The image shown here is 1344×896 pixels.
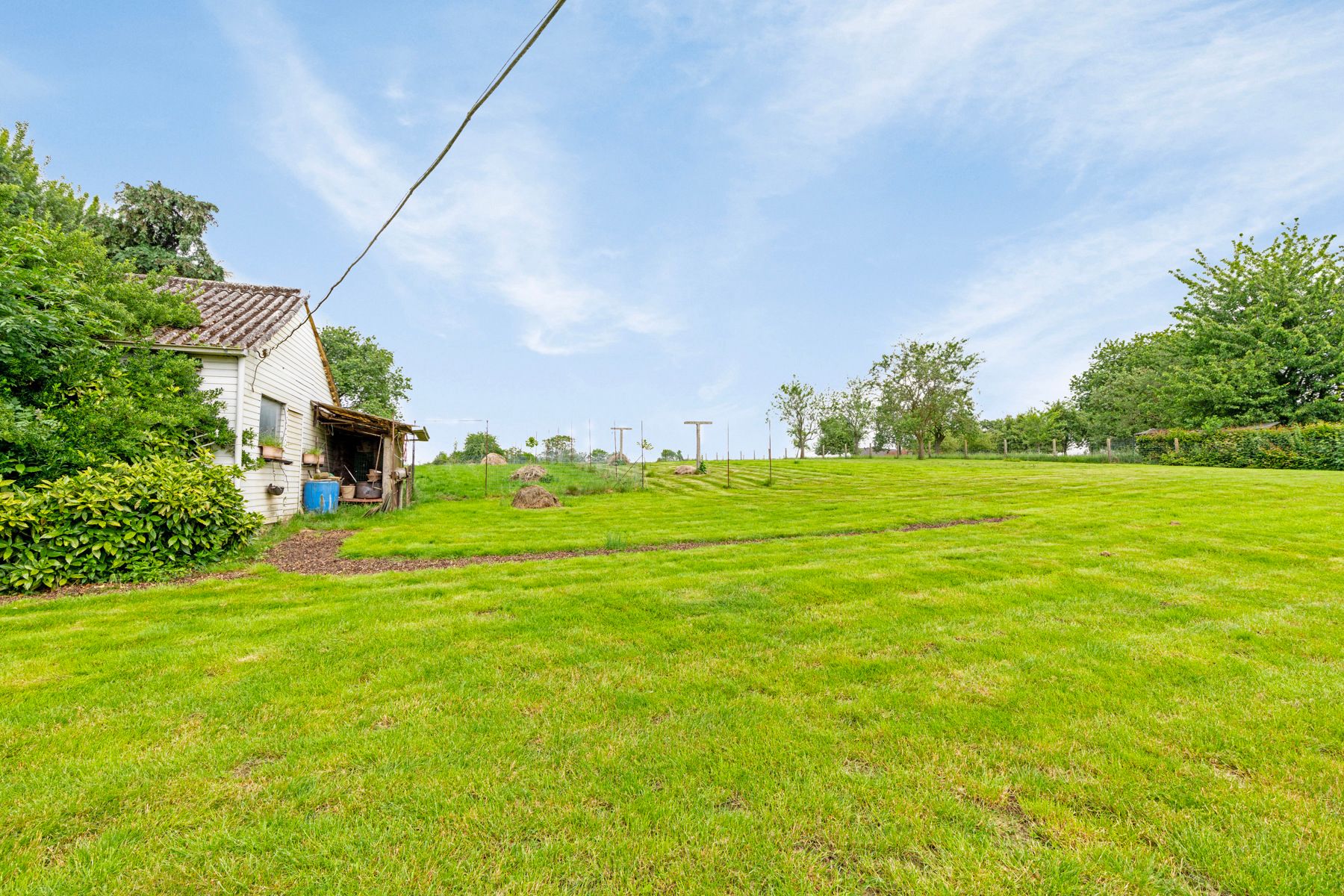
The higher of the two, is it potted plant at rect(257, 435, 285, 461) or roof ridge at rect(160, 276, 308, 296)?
roof ridge at rect(160, 276, 308, 296)

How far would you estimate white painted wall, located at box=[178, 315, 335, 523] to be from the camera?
30.6ft

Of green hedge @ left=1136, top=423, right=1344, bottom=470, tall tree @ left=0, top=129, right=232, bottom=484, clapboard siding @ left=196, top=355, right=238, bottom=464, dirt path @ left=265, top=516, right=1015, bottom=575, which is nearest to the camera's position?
tall tree @ left=0, top=129, right=232, bottom=484

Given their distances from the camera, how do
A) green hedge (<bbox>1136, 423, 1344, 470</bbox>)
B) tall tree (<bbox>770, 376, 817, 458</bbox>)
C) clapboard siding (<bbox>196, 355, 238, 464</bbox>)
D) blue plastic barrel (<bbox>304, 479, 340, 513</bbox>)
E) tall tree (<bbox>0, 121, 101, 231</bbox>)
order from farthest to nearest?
tall tree (<bbox>770, 376, 817, 458</bbox>) → green hedge (<bbox>1136, 423, 1344, 470</bbox>) → tall tree (<bbox>0, 121, 101, 231</bbox>) → blue plastic barrel (<bbox>304, 479, 340, 513</bbox>) → clapboard siding (<bbox>196, 355, 238, 464</bbox>)

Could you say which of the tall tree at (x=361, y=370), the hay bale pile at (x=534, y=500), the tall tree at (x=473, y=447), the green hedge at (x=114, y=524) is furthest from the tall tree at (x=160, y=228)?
the tall tree at (x=473, y=447)

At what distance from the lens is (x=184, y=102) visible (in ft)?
30.6

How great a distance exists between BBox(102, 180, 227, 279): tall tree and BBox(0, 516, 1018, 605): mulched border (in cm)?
1662

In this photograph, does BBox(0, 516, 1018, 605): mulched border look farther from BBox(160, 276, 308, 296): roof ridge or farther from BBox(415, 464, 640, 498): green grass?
BBox(415, 464, 640, 498): green grass

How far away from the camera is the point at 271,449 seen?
10.2 meters

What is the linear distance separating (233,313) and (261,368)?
87.0 inches

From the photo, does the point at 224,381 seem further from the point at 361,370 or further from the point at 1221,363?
the point at 1221,363

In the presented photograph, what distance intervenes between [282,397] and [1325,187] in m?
36.3

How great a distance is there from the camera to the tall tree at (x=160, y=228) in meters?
17.9

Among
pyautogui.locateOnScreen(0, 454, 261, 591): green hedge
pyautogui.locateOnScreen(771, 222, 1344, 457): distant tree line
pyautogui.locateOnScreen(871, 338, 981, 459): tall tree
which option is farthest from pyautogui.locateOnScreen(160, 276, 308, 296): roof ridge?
pyautogui.locateOnScreen(771, 222, 1344, 457): distant tree line

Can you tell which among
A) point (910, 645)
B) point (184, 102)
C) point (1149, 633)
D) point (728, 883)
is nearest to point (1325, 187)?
point (1149, 633)
